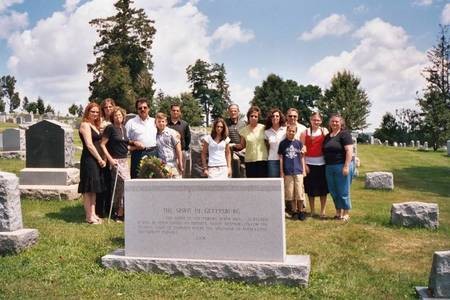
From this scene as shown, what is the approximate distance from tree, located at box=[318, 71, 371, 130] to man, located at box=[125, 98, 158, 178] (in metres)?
32.8

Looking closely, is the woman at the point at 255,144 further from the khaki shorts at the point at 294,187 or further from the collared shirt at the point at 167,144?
the collared shirt at the point at 167,144

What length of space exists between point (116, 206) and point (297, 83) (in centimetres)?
6098

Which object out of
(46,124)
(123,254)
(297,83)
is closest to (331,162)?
(123,254)

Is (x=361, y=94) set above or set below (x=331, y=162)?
above

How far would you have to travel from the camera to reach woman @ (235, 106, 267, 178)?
8.06 meters

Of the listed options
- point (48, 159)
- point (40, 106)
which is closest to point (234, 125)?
point (48, 159)

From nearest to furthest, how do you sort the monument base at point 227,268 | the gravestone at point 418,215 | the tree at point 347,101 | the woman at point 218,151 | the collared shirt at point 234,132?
the monument base at point 227,268 < the woman at point 218,151 < the gravestone at point 418,215 < the collared shirt at point 234,132 < the tree at point 347,101

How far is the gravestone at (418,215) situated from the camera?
26.0ft

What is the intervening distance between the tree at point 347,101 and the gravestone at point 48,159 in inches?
1224

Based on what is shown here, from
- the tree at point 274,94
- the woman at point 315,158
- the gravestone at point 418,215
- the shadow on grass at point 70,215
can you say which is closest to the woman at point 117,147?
the shadow on grass at point 70,215

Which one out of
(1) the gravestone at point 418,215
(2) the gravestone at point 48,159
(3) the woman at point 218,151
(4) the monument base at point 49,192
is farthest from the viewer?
(2) the gravestone at point 48,159

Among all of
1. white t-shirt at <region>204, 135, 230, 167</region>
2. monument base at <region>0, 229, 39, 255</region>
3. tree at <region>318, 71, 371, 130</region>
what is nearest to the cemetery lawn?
monument base at <region>0, 229, 39, 255</region>

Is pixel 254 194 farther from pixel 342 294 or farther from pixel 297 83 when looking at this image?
pixel 297 83

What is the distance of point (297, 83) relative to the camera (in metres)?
67.4
